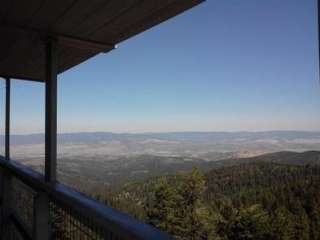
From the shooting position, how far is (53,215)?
196 cm

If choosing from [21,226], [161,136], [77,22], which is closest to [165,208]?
[21,226]

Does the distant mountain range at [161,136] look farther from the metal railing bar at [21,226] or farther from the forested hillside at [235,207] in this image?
the metal railing bar at [21,226]

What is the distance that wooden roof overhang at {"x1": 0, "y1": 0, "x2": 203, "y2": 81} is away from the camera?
167 cm

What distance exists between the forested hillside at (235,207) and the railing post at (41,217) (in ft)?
48.3

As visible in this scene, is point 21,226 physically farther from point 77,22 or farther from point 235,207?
point 235,207

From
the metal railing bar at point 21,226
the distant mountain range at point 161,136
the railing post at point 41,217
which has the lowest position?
the distant mountain range at point 161,136

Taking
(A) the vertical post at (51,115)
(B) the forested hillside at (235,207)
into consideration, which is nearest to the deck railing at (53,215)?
(A) the vertical post at (51,115)

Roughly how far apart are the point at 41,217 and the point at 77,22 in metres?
1.23

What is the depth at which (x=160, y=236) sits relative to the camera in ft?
3.06

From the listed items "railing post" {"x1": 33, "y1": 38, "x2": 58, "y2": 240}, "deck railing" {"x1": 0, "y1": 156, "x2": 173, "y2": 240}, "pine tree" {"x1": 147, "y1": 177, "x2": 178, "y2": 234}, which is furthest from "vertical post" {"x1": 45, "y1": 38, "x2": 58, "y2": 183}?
"pine tree" {"x1": 147, "y1": 177, "x2": 178, "y2": 234}

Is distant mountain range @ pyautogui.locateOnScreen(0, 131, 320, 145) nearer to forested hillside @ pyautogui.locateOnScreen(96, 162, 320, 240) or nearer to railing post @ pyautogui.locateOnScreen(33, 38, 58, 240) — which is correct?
forested hillside @ pyautogui.locateOnScreen(96, 162, 320, 240)

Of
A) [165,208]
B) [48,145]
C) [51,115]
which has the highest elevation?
[51,115]

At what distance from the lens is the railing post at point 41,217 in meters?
2.01

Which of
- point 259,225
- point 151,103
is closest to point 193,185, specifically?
point 259,225
